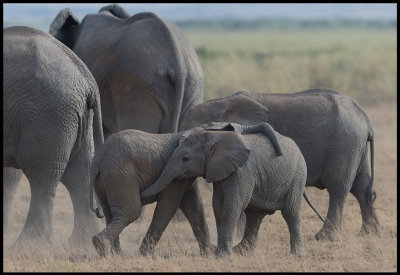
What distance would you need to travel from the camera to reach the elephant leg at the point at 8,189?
9828 millimetres

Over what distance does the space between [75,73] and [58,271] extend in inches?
76.0

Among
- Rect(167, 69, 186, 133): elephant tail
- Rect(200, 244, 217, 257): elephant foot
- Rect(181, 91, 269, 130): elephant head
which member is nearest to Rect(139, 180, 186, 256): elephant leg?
Rect(200, 244, 217, 257): elephant foot

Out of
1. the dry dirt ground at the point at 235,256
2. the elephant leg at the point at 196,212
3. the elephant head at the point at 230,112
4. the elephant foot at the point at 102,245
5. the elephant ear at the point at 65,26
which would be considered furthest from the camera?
the elephant ear at the point at 65,26

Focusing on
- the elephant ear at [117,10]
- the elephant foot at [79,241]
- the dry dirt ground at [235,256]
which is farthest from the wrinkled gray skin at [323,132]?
the elephant ear at [117,10]

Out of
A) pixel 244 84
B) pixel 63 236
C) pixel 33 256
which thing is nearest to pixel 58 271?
pixel 33 256

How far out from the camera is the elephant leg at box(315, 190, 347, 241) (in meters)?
9.29

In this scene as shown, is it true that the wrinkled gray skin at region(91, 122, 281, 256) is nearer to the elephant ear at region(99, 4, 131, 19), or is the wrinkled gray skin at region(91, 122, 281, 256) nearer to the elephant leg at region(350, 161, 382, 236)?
the elephant leg at region(350, 161, 382, 236)

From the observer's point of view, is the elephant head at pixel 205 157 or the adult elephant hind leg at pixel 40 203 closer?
the elephant head at pixel 205 157

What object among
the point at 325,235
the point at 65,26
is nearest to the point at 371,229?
the point at 325,235

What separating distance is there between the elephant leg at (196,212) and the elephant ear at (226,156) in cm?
54

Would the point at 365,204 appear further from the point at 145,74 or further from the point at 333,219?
the point at 145,74

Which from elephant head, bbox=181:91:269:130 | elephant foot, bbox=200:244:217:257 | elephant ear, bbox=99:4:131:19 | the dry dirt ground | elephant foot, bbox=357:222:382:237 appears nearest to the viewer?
the dry dirt ground

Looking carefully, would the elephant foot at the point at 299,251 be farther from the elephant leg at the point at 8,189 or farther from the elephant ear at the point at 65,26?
the elephant ear at the point at 65,26

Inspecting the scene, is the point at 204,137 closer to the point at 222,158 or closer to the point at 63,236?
the point at 222,158
